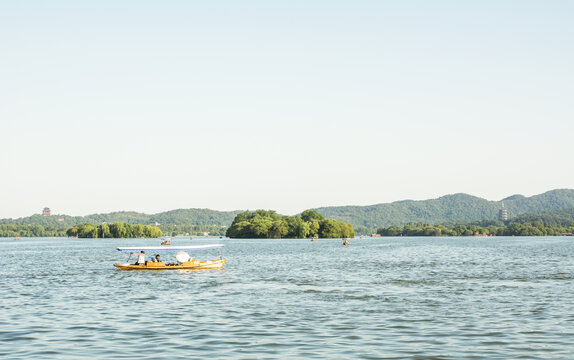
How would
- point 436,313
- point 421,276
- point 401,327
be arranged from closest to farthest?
1. point 401,327
2. point 436,313
3. point 421,276

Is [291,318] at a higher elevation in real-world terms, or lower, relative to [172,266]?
lower

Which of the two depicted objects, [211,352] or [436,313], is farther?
[436,313]

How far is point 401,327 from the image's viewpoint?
31984 millimetres

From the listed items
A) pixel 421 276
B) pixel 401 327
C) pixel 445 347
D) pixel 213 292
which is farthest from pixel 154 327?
pixel 421 276

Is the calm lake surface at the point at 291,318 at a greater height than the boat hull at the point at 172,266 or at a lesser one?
lesser

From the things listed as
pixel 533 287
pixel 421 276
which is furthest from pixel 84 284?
pixel 533 287

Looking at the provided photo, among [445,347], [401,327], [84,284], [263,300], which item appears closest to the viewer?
[445,347]

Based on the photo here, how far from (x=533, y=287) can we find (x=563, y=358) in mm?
30009

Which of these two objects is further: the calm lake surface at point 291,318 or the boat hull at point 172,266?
the boat hull at point 172,266

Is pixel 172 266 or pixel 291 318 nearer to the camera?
pixel 291 318

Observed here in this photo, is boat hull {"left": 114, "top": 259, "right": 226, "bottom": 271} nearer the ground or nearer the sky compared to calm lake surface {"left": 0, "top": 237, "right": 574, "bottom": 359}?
nearer the sky

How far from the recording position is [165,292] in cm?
5088

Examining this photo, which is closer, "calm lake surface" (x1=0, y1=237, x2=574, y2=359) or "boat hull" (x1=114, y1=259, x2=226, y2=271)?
"calm lake surface" (x1=0, y1=237, x2=574, y2=359)

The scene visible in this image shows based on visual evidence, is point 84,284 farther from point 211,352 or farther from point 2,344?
point 211,352
